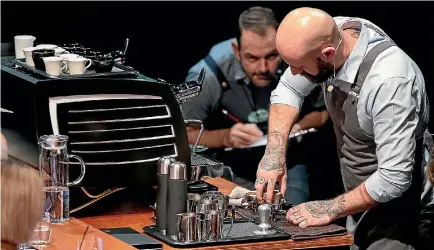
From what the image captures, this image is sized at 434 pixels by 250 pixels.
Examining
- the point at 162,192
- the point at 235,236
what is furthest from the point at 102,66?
the point at 235,236

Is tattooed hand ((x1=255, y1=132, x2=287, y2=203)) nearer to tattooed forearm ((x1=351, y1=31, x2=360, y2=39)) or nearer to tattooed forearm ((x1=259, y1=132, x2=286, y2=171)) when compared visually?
tattooed forearm ((x1=259, y1=132, x2=286, y2=171))

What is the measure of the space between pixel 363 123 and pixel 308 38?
1.32 ft

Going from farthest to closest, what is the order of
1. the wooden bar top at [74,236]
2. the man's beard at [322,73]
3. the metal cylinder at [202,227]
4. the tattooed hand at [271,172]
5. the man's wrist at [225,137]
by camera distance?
the man's wrist at [225,137], the tattooed hand at [271,172], the man's beard at [322,73], the metal cylinder at [202,227], the wooden bar top at [74,236]

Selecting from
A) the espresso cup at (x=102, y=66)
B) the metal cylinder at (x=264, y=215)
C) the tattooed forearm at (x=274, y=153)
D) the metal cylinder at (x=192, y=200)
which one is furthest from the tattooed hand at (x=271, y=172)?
the espresso cup at (x=102, y=66)

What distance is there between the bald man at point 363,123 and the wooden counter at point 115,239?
0.10 m

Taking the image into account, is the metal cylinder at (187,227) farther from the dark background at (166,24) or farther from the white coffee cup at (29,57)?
the dark background at (166,24)

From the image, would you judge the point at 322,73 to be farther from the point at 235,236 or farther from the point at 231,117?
the point at 231,117

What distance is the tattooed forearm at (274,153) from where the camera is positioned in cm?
478

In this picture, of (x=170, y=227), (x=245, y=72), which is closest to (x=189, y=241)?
(x=170, y=227)

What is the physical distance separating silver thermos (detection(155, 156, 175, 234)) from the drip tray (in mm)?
31

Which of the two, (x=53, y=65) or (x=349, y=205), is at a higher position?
(x=53, y=65)

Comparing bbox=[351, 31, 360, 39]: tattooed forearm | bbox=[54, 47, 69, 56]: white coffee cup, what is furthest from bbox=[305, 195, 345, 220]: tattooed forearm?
bbox=[54, 47, 69, 56]: white coffee cup

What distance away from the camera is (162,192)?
14.8 feet

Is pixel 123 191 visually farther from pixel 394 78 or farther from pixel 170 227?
pixel 394 78
